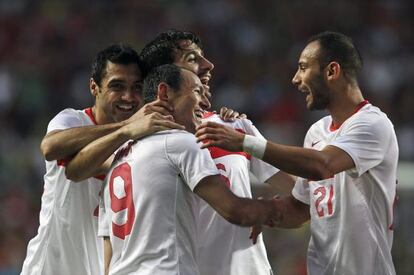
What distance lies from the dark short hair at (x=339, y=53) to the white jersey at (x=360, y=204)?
0.92 feet

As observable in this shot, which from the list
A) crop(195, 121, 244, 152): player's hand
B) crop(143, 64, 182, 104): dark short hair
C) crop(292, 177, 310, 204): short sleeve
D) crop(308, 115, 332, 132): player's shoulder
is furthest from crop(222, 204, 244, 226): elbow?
crop(308, 115, 332, 132): player's shoulder

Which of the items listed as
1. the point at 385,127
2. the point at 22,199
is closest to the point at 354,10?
the point at 22,199

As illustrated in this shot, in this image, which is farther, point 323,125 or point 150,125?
point 323,125

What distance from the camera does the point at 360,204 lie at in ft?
19.6

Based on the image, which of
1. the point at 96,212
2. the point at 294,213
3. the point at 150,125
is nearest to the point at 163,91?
the point at 150,125

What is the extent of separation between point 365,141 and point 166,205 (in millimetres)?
1302

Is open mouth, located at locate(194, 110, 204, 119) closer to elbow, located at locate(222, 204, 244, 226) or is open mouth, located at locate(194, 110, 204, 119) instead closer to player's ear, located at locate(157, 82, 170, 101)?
player's ear, located at locate(157, 82, 170, 101)

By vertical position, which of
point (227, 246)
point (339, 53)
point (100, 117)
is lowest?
point (227, 246)

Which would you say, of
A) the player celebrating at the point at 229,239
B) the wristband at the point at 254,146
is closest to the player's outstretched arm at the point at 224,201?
the wristband at the point at 254,146

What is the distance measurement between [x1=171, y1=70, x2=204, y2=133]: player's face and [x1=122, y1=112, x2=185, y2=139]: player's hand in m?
0.09

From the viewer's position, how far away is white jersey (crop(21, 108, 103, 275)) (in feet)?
21.3

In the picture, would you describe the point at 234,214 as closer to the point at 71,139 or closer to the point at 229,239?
the point at 229,239

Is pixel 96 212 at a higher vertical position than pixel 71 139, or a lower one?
lower

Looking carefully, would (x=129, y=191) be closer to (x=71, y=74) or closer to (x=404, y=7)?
(x=71, y=74)
